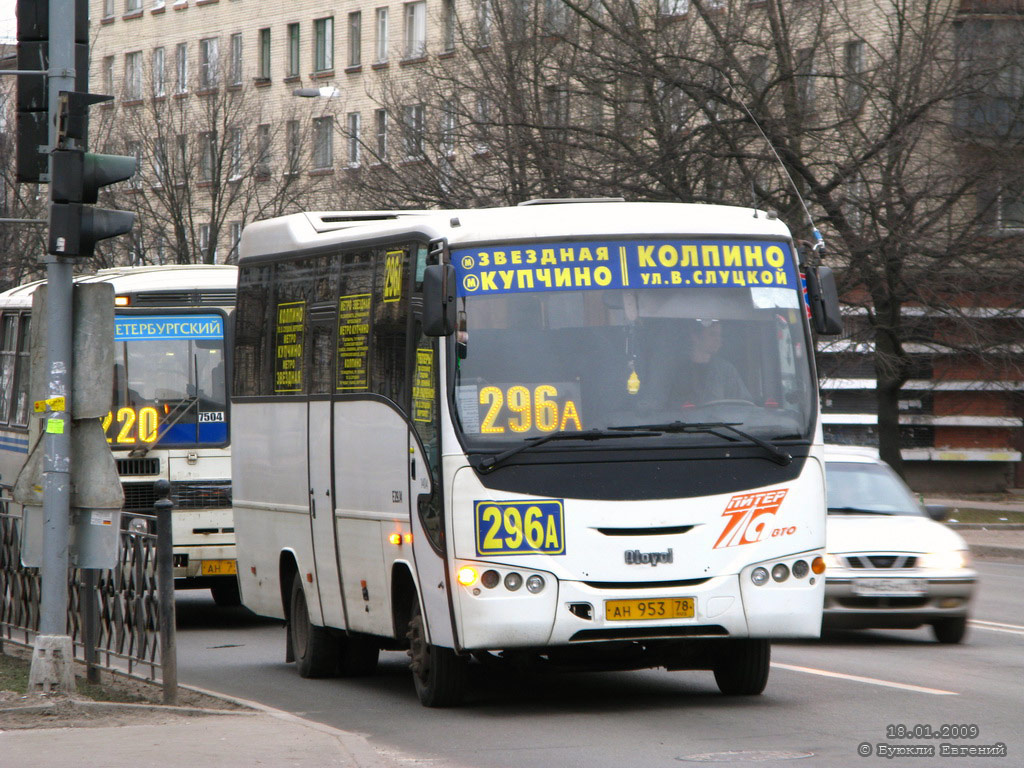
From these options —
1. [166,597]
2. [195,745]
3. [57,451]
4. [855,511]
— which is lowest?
[195,745]

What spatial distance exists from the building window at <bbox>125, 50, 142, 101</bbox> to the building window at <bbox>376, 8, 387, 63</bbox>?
802 centimetres

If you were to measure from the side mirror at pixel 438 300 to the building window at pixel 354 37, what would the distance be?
54.1 meters

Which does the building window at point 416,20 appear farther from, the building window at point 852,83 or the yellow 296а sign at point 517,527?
the yellow 296а sign at point 517,527

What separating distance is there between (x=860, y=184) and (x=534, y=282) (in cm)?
1854

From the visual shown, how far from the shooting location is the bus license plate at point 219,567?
659 inches

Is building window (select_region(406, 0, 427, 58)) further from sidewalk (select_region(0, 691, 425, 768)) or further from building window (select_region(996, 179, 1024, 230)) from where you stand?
sidewalk (select_region(0, 691, 425, 768))

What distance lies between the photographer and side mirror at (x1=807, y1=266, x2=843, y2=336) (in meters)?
10.9

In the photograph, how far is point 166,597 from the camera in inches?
412

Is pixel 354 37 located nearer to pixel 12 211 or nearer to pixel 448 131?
pixel 12 211

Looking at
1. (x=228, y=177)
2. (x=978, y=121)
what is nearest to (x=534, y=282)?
(x=978, y=121)

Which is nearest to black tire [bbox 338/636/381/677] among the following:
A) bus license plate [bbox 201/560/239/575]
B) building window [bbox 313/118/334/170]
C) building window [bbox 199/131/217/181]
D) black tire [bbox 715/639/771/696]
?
black tire [bbox 715/639/771/696]

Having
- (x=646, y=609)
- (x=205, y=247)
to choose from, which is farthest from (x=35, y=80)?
(x=205, y=247)

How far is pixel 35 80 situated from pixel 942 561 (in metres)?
7.71

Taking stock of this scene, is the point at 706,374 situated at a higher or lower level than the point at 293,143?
Answer: lower
